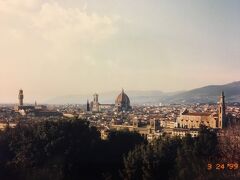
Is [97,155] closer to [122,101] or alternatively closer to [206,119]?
[206,119]

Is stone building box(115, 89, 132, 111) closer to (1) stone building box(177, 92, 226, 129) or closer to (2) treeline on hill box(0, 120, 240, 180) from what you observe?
(1) stone building box(177, 92, 226, 129)

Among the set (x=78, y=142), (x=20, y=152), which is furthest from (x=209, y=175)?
(x=20, y=152)

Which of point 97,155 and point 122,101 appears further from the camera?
point 122,101

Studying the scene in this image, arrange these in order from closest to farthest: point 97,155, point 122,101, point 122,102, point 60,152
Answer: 1. point 60,152
2. point 97,155
3. point 122,101
4. point 122,102

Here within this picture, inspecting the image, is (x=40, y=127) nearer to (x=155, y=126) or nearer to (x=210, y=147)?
(x=210, y=147)

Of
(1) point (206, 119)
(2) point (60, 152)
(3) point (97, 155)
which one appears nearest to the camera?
(2) point (60, 152)

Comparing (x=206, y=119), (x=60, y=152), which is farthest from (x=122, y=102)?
(x=60, y=152)

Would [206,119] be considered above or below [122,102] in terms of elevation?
below

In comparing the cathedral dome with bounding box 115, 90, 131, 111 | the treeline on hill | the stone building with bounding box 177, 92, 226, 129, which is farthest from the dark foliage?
the cathedral dome with bounding box 115, 90, 131, 111

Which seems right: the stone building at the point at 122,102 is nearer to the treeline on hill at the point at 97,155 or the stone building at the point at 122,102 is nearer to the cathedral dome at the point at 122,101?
the cathedral dome at the point at 122,101
